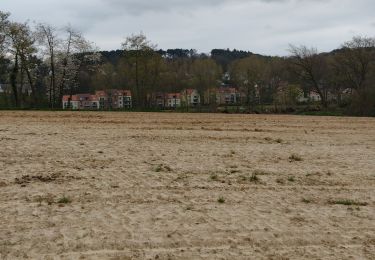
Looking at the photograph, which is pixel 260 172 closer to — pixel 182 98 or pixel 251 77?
pixel 251 77

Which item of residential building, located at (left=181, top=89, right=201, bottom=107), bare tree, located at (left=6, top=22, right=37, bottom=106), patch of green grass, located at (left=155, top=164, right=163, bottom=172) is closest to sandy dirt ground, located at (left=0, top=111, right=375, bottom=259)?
patch of green grass, located at (left=155, top=164, right=163, bottom=172)

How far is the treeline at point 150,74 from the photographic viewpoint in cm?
5472

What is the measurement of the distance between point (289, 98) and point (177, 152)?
2749 inches

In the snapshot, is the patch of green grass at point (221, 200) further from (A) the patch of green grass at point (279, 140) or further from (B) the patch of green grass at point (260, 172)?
(A) the patch of green grass at point (279, 140)

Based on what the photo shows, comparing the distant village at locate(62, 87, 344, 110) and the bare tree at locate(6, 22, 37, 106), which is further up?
the bare tree at locate(6, 22, 37, 106)

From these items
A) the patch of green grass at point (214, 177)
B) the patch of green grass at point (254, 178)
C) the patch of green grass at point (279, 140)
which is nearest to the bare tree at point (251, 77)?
the patch of green grass at point (279, 140)

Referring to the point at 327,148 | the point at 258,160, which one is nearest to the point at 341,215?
the point at 258,160

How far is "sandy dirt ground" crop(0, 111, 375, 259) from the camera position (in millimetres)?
7309

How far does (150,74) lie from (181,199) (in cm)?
5429

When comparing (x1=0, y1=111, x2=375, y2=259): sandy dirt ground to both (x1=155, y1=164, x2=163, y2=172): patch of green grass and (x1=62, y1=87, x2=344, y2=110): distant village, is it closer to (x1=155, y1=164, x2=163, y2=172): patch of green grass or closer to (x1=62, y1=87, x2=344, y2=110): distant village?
(x1=155, y1=164, x2=163, y2=172): patch of green grass

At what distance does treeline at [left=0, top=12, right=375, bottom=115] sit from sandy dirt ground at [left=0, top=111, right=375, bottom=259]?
38883mm

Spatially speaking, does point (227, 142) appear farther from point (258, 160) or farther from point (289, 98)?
point (289, 98)

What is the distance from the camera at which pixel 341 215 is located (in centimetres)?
935

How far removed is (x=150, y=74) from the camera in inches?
2498
